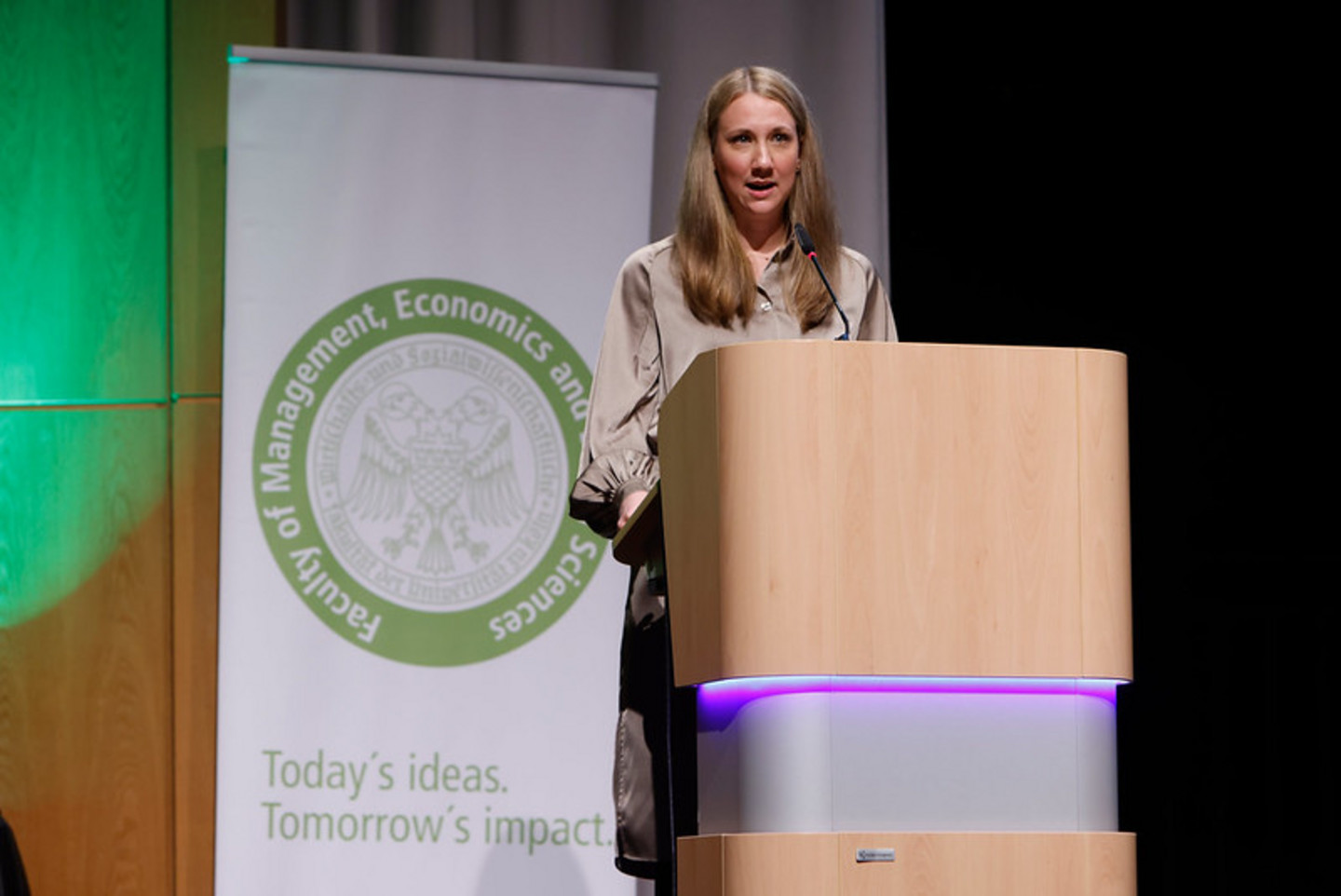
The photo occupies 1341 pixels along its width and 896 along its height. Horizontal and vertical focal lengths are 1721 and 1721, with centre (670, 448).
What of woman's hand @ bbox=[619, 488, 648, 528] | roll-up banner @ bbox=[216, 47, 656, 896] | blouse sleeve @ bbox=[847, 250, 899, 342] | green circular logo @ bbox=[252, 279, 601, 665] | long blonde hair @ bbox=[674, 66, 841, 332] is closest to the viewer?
woman's hand @ bbox=[619, 488, 648, 528]

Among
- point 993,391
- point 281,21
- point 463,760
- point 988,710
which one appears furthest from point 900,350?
point 281,21

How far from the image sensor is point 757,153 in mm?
2451

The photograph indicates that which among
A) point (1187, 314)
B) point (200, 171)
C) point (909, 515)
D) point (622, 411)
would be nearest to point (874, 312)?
point (622, 411)

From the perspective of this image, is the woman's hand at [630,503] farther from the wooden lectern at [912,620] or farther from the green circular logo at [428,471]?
the green circular logo at [428,471]

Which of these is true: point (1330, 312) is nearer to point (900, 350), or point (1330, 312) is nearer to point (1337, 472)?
point (1337, 472)

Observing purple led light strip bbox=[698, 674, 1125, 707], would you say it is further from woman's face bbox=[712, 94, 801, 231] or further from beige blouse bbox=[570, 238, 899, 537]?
woman's face bbox=[712, 94, 801, 231]

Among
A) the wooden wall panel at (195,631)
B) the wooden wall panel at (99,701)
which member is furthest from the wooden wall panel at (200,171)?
the wooden wall panel at (99,701)

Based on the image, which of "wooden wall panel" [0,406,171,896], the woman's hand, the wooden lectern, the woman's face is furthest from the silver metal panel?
"wooden wall panel" [0,406,171,896]

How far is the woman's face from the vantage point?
246 cm

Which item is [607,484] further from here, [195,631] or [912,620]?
[195,631]

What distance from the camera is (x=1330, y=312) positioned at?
4457mm

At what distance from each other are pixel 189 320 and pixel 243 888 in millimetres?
1444

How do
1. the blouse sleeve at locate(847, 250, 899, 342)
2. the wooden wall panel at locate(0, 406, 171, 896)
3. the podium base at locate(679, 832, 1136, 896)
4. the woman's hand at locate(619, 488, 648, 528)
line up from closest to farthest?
1. the podium base at locate(679, 832, 1136, 896)
2. the woman's hand at locate(619, 488, 648, 528)
3. the blouse sleeve at locate(847, 250, 899, 342)
4. the wooden wall panel at locate(0, 406, 171, 896)

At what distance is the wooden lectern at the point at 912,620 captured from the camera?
5.65 ft
